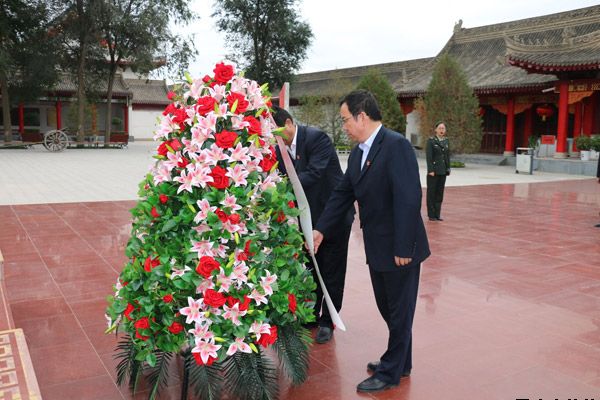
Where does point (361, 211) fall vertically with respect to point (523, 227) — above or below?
above

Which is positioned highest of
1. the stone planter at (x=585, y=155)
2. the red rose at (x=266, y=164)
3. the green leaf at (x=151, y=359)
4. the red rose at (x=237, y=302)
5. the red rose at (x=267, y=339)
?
the red rose at (x=266, y=164)

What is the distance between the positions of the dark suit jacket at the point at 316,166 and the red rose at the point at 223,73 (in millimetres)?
887

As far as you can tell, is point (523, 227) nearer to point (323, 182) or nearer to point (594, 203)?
point (594, 203)

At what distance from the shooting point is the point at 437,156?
339 inches

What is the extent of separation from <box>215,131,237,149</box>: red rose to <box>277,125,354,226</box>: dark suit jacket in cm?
95

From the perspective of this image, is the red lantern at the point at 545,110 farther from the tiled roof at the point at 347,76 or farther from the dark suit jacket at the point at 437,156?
the dark suit jacket at the point at 437,156

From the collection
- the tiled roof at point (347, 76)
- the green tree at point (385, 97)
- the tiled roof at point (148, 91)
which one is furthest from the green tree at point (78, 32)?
the tiled roof at point (148, 91)

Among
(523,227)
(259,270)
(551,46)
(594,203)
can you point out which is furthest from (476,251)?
(551,46)

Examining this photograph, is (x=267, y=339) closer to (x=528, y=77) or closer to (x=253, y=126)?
(x=253, y=126)

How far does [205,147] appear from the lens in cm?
266

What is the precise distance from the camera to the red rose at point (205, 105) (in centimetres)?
267

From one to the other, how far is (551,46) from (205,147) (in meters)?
19.0

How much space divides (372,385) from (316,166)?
137 cm

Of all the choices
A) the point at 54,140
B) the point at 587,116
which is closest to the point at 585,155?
the point at 587,116
